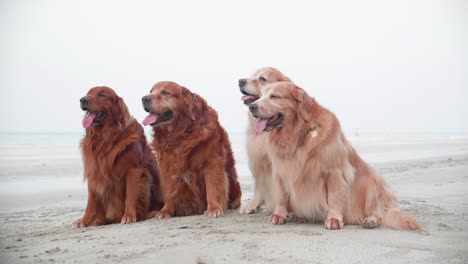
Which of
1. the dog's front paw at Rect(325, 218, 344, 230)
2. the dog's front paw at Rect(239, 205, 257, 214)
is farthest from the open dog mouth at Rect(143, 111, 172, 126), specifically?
the dog's front paw at Rect(325, 218, 344, 230)

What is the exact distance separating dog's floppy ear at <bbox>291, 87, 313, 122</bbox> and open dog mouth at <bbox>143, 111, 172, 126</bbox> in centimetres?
149

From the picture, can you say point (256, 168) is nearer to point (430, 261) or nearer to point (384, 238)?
point (384, 238)

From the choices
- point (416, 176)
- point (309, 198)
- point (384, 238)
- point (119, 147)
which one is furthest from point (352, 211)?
point (416, 176)

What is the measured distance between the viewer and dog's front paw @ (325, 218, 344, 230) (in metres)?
4.16

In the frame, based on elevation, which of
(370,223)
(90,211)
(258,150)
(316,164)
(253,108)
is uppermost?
(253,108)

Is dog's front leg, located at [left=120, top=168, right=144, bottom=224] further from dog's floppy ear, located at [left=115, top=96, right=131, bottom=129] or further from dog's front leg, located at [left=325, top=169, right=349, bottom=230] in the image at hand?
dog's front leg, located at [left=325, top=169, right=349, bottom=230]

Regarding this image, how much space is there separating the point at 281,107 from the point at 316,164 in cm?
60

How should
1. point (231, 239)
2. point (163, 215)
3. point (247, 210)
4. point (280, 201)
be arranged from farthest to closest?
Result: 1. point (247, 210)
2. point (163, 215)
3. point (280, 201)
4. point (231, 239)

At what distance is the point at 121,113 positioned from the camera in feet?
16.7

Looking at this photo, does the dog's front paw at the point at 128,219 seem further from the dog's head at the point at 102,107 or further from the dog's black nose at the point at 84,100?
the dog's black nose at the point at 84,100

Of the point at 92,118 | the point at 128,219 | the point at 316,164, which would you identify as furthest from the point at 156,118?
the point at 316,164

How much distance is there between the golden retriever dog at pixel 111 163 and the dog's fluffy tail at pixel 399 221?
8.04 ft

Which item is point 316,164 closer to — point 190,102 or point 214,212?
point 214,212

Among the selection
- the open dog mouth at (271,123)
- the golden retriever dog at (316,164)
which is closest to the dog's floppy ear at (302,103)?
the golden retriever dog at (316,164)
